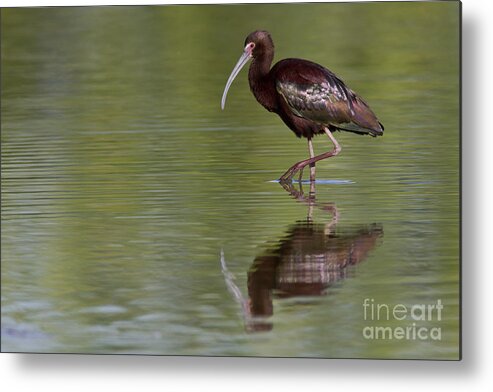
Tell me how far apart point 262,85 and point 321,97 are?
34cm

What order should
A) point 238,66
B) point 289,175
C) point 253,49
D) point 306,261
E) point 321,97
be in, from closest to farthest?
1. point 306,261
2. point 253,49
3. point 289,175
4. point 238,66
5. point 321,97

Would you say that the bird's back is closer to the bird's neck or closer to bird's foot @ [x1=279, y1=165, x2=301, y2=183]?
the bird's neck

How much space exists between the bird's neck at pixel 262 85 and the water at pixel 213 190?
0.06 meters

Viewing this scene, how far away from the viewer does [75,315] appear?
453 inches

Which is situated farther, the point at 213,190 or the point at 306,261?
the point at 213,190

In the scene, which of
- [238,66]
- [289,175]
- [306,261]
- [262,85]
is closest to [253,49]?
[238,66]

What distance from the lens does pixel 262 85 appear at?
12.9m

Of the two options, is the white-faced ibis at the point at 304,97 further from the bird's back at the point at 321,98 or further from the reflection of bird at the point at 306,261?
the reflection of bird at the point at 306,261

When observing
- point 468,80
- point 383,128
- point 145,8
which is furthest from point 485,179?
point 145,8

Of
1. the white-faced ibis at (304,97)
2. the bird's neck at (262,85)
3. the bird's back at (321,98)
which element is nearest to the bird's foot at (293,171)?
the white-faced ibis at (304,97)

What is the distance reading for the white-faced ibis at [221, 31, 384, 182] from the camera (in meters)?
12.5

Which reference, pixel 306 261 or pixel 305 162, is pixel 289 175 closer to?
pixel 305 162

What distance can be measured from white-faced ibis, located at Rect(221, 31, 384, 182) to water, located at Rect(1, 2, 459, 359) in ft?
0.22

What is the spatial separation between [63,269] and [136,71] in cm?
153
